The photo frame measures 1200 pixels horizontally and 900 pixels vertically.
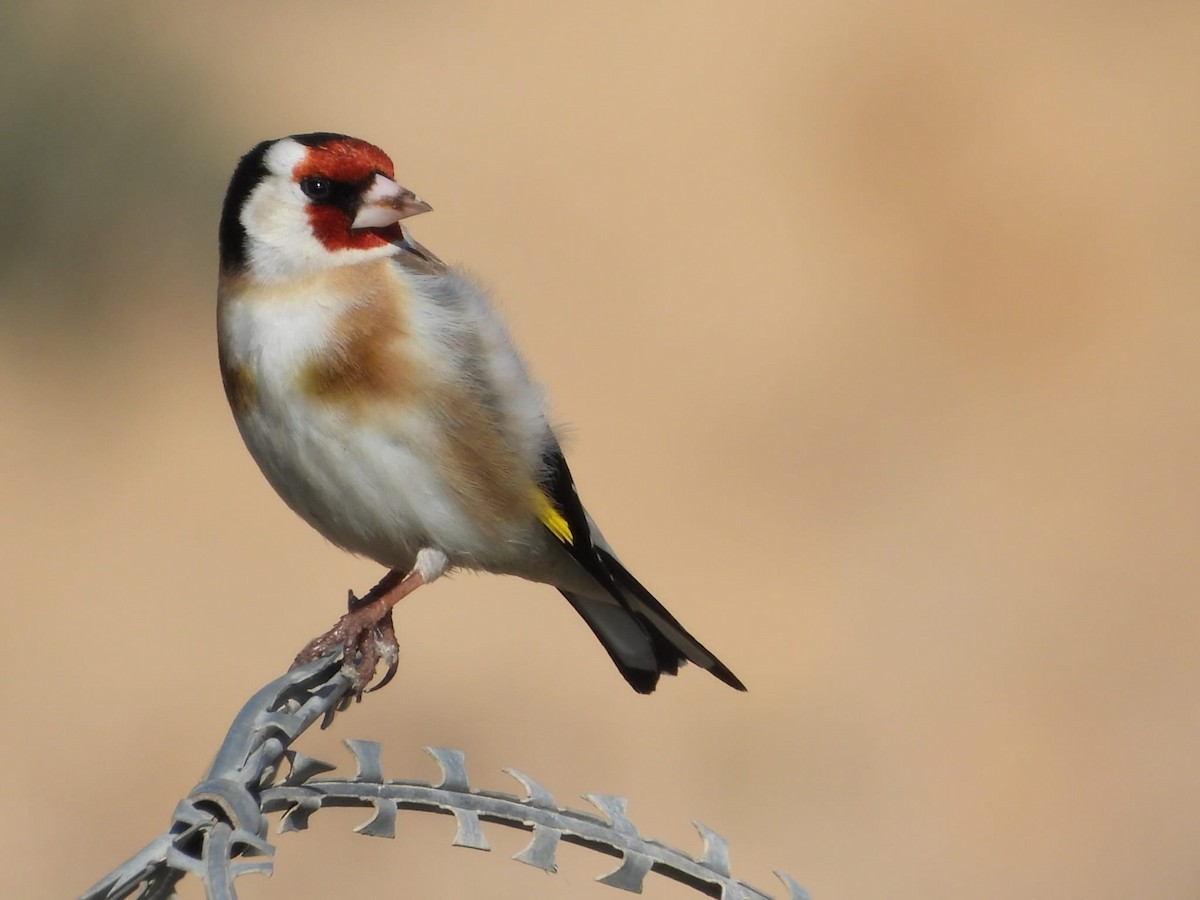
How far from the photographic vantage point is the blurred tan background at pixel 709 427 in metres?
6.93

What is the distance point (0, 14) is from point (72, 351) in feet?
6.29

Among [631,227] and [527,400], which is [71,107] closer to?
[631,227]

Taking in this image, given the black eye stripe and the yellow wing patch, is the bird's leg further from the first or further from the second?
the black eye stripe

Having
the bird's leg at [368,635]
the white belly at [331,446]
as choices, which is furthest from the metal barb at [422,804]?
the white belly at [331,446]

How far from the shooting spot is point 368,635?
10.6 feet

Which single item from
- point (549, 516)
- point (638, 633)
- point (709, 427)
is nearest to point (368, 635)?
point (549, 516)

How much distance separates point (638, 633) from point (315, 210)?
1.16m

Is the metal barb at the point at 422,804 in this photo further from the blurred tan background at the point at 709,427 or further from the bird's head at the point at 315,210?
the blurred tan background at the point at 709,427

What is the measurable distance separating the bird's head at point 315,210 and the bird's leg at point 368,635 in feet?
2.04

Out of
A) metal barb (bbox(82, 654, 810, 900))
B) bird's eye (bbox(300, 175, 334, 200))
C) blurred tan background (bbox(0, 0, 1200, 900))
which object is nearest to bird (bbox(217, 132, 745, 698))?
bird's eye (bbox(300, 175, 334, 200))

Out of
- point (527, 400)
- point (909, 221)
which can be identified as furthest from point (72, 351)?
point (527, 400)

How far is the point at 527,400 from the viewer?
3518mm

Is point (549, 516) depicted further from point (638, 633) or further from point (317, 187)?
point (317, 187)

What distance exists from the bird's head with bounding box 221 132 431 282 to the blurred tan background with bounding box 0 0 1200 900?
129 inches
